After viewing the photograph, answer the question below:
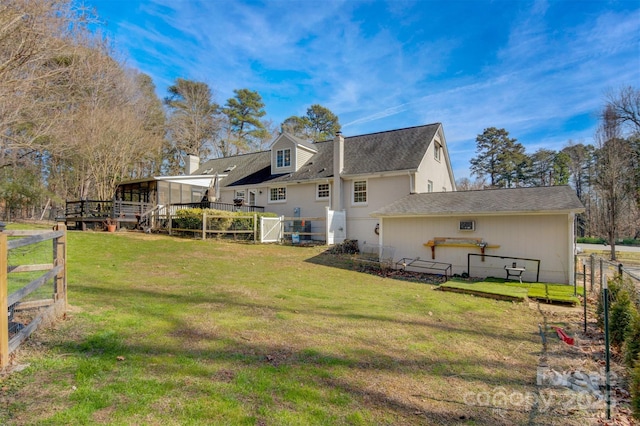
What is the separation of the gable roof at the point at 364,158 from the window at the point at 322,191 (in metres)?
0.57

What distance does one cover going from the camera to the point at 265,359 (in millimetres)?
3879

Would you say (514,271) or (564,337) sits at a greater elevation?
(514,271)

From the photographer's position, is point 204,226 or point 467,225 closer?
point 467,225

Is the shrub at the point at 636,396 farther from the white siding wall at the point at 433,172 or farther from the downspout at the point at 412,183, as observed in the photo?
the white siding wall at the point at 433,172

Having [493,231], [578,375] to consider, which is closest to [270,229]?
[493,231]

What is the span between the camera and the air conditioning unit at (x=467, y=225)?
11.7m

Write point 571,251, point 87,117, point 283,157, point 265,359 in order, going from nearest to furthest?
point 265,359
point 571,251
point 87,117
point 283,157

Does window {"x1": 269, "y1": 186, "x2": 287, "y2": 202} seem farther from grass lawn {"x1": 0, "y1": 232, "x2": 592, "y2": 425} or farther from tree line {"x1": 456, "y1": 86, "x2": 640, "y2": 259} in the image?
tree line {"x1": 456, "y1": 86, "x2": 640, "y2": 259}

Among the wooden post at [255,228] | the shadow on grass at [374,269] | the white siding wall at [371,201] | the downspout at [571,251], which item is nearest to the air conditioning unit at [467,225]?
the shadow on grass at [374,269]

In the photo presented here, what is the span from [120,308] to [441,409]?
5.19 meters

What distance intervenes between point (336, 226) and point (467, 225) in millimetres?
7239

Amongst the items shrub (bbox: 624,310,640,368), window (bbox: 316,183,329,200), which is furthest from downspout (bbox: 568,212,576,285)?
window (bbox: 316,183,329,200)

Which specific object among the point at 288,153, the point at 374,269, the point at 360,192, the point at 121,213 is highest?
the point at 288,153

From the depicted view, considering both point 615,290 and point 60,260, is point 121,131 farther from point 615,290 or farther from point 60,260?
point 615,290
